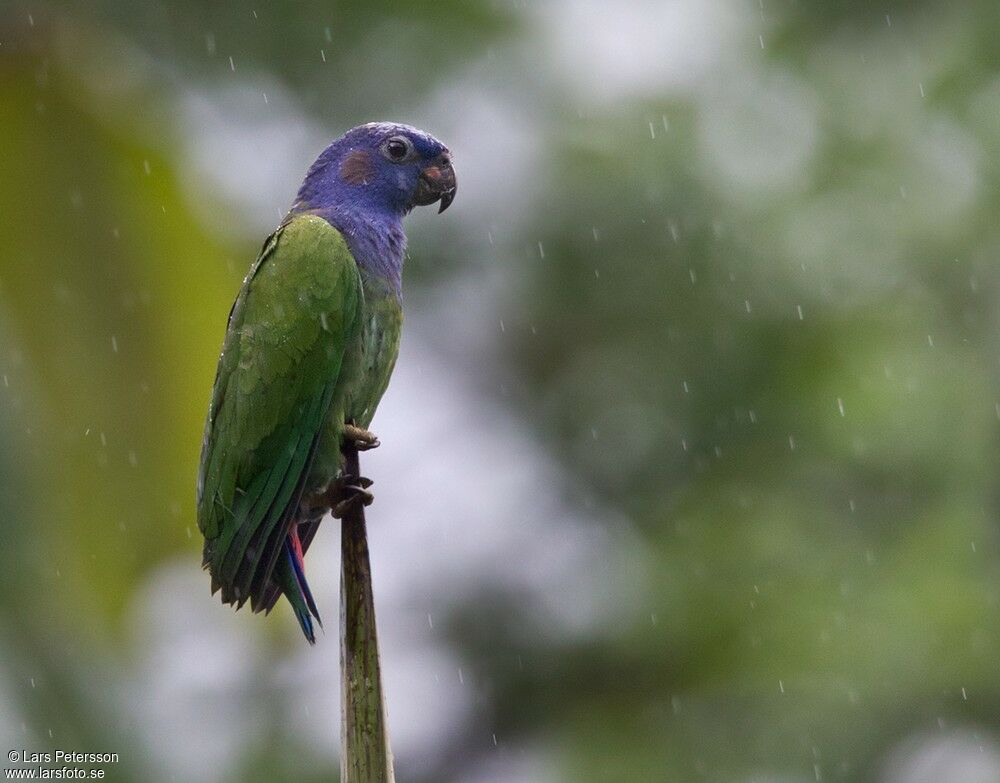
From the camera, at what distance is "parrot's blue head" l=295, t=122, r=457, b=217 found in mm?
4324

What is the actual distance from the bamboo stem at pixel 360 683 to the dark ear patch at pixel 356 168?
182 centimetres

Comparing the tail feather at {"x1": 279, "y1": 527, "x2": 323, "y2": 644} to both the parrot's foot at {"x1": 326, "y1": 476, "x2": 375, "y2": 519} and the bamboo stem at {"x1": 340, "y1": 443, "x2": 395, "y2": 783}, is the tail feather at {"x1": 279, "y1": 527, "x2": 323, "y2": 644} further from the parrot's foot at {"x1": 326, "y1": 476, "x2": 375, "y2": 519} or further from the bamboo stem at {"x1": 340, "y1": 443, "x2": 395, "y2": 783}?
the bamboo stem at {"x1": 340, "y1": 443, "x2": 395, "y2": 783}

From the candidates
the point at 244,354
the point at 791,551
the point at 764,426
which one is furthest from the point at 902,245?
the point at 244,354

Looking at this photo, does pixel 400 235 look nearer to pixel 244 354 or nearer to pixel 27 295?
pixel 244 354

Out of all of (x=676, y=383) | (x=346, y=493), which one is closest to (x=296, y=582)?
(x=346, y=493)

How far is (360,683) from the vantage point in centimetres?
258

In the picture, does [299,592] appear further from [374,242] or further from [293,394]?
[374,242]

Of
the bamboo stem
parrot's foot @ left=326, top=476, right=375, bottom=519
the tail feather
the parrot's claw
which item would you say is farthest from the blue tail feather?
the bamboo stem

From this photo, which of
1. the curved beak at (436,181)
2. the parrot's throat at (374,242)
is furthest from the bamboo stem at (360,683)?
the curved beak at (436,181)

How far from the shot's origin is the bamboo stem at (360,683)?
2492 mm

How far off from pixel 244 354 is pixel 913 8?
6729mm

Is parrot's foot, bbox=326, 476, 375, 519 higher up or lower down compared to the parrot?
lower down

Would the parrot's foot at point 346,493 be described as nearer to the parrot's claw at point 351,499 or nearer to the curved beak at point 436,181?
the parrot's claw at point 351,499

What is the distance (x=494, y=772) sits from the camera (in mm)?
7488
